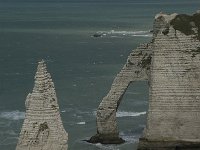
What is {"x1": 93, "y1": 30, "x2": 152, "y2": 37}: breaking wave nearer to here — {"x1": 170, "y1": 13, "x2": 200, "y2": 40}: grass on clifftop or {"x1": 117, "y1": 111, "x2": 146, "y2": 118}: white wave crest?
{"x1": 117, "y1": 111, "x2": 146, "y2": 118}: white wave crest

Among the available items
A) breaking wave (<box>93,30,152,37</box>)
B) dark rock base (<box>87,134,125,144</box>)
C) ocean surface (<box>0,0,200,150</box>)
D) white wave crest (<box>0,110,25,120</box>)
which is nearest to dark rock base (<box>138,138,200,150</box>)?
ocean surface (<box>0,0,200,150</box>)

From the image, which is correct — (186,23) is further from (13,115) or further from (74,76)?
(74,76)

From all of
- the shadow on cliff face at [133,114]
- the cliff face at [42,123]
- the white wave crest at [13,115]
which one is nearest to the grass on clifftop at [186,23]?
the shadow on cliff face at [133,114]

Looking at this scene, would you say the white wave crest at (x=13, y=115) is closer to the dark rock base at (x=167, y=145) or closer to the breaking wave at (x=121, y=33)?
the dark rock base at (x=167, y=145)

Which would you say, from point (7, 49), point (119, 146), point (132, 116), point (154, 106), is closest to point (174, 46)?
point (154, 106)

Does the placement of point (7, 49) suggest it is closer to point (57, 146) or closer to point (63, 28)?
point (63, 28)

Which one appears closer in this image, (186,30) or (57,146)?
(57,146)

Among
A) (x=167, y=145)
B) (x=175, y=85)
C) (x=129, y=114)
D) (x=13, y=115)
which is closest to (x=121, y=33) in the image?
(x=129, y=114)
